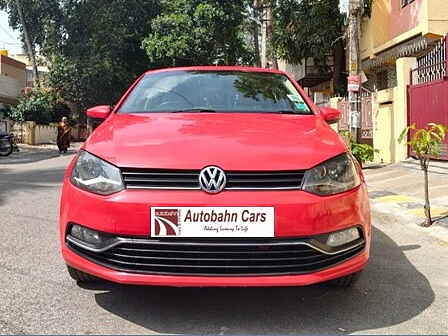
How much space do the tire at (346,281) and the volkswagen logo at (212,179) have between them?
1.11 meters

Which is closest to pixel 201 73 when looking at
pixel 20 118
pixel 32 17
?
pixel 20 118

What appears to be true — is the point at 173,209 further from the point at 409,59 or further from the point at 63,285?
the point at 409,59

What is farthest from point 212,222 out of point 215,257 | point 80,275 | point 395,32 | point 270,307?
point 395,32

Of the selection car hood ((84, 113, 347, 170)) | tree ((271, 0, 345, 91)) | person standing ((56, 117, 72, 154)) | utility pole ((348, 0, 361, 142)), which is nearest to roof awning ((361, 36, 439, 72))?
tree ((271, 0, 345, 91))

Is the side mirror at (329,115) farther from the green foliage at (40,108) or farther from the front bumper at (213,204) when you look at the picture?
the green foliage at (40,108)

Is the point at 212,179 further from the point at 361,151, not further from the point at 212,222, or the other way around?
the point at 361,151

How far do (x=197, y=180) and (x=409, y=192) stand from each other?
611cm

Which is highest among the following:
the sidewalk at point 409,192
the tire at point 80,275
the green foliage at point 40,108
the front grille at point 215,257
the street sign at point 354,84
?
the green foliage at point 40,108

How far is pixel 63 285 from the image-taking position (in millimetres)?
3904

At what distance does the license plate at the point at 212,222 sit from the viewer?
2.97 meters

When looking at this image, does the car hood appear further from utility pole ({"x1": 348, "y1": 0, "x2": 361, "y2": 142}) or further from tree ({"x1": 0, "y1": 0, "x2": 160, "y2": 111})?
tree ({"x1": 0, "y1": 0, "x2": 160, "y2": 111})

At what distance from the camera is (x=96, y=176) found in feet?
10.5

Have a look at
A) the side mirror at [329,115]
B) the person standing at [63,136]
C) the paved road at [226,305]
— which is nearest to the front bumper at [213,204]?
the paved road at [226,305]

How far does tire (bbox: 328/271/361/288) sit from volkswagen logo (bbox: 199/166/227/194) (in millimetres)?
1106
